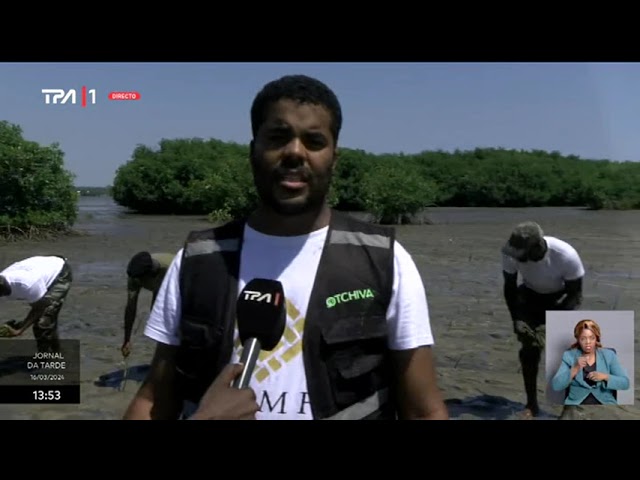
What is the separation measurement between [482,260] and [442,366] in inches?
35.0

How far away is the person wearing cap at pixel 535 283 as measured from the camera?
393 cm

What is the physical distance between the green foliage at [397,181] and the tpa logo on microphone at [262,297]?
1.66 meters

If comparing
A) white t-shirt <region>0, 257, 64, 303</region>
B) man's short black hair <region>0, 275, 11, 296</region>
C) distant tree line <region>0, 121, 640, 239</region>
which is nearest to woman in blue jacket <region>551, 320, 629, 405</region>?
distant tree line <region>0, 121, 640, 239</region>

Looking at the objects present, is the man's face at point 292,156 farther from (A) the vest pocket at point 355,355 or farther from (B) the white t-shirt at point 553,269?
(B) the white t-shirt at point 553,269

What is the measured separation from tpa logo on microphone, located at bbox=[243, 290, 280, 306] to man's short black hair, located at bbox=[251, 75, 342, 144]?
335mm

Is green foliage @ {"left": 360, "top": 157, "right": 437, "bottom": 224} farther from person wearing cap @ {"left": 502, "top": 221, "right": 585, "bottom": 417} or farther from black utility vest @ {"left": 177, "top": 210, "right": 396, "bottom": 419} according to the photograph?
black utility vest @ {"left": 177, "top": 210, "right": 396, "bottom": 419}

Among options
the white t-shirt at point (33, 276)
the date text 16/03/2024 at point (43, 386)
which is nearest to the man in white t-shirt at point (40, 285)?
the white t-shirt at point (33, 276)

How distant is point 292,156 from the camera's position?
1438 mm

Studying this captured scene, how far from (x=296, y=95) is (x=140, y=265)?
2820 mm

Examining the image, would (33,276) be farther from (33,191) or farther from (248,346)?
(248,346)
